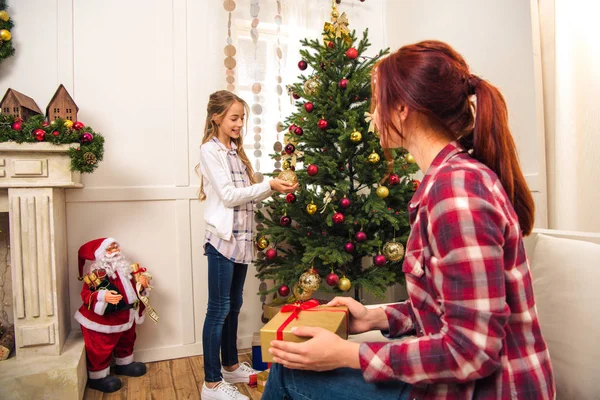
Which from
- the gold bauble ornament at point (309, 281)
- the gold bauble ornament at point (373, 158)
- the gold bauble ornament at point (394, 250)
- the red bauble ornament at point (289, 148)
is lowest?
the gold bauble ornament at point (309, 281)

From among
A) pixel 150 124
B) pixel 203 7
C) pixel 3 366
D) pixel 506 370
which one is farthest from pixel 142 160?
pixel 506 370

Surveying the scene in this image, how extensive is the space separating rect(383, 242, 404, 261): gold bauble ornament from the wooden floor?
0.95m

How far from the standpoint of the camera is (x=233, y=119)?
2.12 m

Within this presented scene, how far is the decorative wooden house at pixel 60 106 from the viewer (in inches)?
85.5

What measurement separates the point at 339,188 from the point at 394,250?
1.34 feet

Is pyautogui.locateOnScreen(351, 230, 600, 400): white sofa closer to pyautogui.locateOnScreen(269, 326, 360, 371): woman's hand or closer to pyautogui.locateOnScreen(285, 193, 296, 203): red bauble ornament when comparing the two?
pyautogui.locateOnScreen(269, 326, 360, 371): woman's hand

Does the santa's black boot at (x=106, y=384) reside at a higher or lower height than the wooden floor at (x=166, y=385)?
higher

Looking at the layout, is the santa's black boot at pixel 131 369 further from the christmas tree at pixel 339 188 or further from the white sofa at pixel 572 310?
the white sofa at pixel 572 310

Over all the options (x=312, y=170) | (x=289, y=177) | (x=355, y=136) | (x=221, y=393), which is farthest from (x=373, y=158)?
(x=221, y=393)

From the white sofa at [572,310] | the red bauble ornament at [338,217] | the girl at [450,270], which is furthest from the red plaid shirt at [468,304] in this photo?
the red bauble ornament at [338,217]

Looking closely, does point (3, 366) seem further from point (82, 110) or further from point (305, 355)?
point (305, 355)

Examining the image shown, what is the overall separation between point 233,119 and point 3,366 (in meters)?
1.58

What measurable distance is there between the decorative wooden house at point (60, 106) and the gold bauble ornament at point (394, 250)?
69.0 inches

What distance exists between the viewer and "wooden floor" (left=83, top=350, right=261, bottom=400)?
211 centimetres
